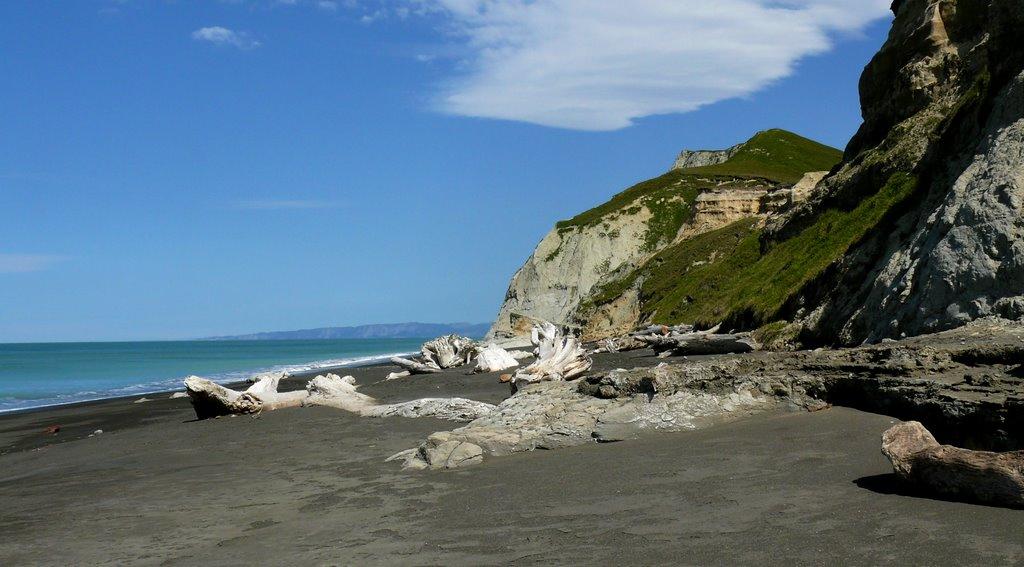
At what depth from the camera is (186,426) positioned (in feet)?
56.0

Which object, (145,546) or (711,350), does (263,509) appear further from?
(711,350)

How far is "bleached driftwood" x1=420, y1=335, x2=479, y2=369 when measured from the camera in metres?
29.5

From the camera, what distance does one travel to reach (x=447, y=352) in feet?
97.8

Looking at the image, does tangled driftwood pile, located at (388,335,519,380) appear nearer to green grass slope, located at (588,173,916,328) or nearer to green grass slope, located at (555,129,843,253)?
green grass slope, located at (588,173,916,328)

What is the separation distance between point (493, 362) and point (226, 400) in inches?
355

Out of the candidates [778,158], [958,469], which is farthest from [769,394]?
[778,158]

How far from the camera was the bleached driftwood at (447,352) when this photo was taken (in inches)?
1163

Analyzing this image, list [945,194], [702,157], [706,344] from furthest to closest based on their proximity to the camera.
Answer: [702,157], [706,344], [945,194]

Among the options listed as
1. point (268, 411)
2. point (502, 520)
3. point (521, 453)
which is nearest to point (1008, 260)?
point (521, 453)

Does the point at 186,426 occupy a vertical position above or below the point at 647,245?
below

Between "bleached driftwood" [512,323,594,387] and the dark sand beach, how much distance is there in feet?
12.2

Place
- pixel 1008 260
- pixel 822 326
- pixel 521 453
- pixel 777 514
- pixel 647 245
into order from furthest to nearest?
pixel 647 245, pixel 822 326, pixel 1008 260, pixel 521 453, pixel 777 514

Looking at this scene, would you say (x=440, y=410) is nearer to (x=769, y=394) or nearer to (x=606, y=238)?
(x=769, y=394)

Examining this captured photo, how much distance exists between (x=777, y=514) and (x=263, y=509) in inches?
190
